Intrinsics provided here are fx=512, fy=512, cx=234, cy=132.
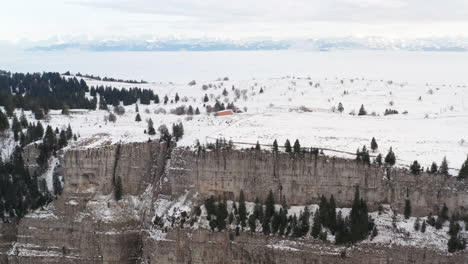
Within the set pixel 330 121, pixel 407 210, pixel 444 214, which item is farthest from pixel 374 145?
pixel 330 121

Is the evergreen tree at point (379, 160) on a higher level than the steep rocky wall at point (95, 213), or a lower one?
higher

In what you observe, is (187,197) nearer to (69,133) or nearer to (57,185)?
(57,185)

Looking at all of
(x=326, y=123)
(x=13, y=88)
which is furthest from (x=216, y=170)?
(x=13, y=88)

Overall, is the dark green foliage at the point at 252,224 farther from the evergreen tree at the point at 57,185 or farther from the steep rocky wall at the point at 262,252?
the evergreen tree at the point at 57,185

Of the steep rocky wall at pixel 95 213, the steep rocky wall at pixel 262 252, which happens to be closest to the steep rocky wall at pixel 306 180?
the steep rocky wall at pixel 262 252

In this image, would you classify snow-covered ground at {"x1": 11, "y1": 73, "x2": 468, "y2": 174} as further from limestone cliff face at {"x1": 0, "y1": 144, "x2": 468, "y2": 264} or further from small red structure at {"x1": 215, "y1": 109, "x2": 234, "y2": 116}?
limestone cliff face at {"x1": 0, "y1": 144, "x2": 468, "y2": 264}
